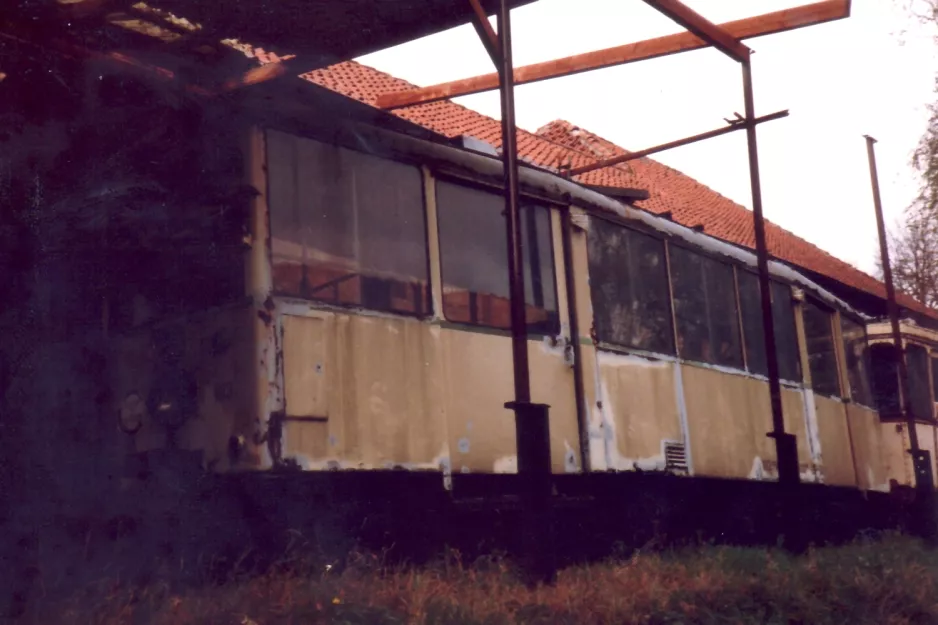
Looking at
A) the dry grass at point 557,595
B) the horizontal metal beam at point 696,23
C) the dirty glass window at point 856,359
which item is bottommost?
the dry grass at point 557,595

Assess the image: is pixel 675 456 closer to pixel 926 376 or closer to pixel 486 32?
pixel 486 32

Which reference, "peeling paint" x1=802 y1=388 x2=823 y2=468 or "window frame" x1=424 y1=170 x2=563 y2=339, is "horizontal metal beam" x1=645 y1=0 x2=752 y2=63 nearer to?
"window frame" x1=424 y1=170 x2=563 y2=339

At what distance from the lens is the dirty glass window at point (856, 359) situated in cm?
1201

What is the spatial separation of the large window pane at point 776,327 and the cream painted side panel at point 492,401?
3.03 m

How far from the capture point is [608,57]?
6.81 metres

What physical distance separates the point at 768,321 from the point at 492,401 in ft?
10.5

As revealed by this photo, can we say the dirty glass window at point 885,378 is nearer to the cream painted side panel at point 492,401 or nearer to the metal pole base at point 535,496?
the cream painted side panel at point 492,401

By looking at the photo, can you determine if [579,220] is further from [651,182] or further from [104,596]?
[651,182]

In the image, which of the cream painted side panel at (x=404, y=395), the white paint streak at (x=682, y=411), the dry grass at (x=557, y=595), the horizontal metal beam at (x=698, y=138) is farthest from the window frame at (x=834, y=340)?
the cream painted side panel at (x=404, y=395)

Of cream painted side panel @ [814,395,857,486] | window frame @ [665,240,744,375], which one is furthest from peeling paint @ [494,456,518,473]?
cream painted side panel @ [814,395,857,486]

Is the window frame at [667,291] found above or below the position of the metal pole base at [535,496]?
above

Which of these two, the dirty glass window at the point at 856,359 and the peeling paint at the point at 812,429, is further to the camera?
the dirty glass window at the point at 856,359

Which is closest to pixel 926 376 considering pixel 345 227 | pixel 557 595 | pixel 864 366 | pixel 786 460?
pixel 864 366

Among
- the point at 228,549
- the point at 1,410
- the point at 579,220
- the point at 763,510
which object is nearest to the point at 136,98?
the point at 1,410
